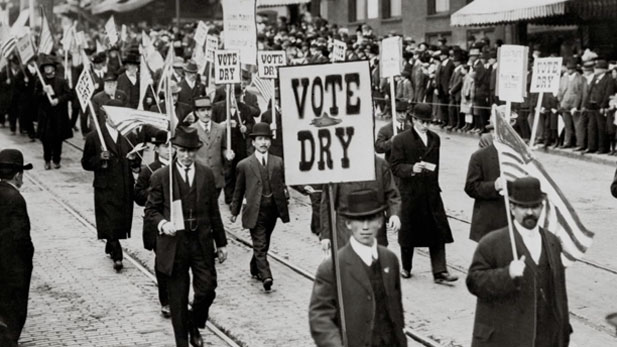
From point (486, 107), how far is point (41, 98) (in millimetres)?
9955

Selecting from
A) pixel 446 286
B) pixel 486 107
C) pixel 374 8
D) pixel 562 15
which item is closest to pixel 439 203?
pixel 446 286

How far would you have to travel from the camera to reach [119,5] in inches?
2218

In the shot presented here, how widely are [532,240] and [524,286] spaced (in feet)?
Answer: 1.02

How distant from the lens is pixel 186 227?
9.73 metres

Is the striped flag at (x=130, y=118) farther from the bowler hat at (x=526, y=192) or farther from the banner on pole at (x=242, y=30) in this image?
the bowler hat at (x=526, y=192)

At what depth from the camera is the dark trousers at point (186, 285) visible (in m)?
9.54

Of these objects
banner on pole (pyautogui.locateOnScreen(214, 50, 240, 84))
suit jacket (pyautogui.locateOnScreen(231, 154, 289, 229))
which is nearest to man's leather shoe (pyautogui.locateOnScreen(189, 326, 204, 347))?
suit jacket (pyautogui.locateOnScreen(231, 154, 289, 229))

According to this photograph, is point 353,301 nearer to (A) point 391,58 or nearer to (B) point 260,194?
(B) point 260,194

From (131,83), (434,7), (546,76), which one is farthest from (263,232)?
(434,7)

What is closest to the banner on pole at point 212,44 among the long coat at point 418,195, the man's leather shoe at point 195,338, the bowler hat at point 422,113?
the long coat at point 418,195

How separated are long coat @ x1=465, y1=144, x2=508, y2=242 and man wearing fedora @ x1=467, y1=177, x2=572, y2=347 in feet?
12.9

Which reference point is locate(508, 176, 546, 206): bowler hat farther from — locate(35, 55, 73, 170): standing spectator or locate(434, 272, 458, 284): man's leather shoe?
locate(35, 55, 73, 170): standing spectator

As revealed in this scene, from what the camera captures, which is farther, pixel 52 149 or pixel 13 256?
pixel 52 149

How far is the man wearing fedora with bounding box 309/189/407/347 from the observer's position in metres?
6.55
